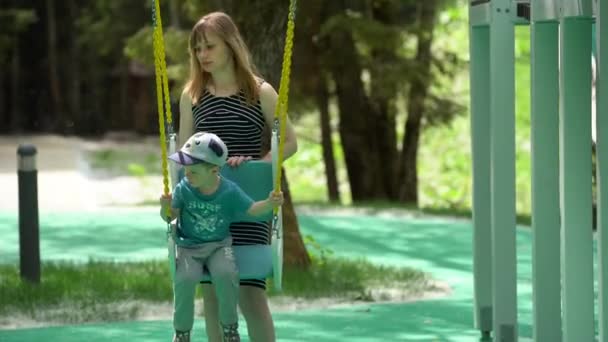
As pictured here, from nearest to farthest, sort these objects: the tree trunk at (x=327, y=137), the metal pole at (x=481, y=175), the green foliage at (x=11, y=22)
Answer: the metal pole at (x=481, y=175) < the tree trunk at (x=327, y=137) < the green foliage at (x=11, y=22)

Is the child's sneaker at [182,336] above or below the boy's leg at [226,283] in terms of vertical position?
below

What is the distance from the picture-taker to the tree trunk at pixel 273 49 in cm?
1023

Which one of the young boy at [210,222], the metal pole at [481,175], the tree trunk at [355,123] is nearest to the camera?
the young boy at [210,222]

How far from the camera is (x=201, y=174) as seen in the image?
5570 millimetres

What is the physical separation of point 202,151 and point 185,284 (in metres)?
0.57

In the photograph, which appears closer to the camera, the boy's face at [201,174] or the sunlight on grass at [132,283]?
the boy's face at [201,174]

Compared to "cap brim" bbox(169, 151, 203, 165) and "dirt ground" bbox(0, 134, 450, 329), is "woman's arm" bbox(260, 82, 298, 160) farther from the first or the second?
"dirt ground" bbox(0, 134, 450, 329)

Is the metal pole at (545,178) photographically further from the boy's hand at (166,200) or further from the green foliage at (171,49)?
the green foliage at (171,49)

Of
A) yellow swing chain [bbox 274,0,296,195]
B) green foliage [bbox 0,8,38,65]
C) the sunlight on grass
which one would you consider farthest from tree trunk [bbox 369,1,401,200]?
green foliage [bbox 0,8,38,65]

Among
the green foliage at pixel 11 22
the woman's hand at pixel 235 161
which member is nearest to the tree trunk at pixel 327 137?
the green foliage at pixel 11 22

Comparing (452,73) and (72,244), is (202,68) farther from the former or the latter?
(452,73)

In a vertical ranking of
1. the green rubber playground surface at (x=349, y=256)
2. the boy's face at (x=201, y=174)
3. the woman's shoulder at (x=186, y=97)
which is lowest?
the green rubber playground surface at (x=349, y=256)

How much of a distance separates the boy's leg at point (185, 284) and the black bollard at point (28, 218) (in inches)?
162

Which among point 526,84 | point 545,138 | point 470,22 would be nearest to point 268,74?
point 470,22
